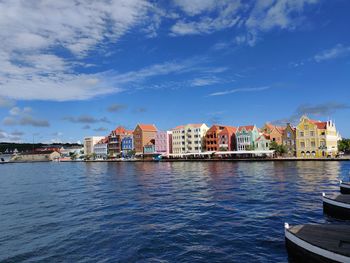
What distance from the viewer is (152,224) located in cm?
2492

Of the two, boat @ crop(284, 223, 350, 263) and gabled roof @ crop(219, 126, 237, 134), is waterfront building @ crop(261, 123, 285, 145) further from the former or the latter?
boat @ crop(284, 223, 350, 263)

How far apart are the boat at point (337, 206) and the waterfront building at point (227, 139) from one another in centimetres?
11776

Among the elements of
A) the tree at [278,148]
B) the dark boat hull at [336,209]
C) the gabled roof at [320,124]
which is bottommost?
the dark boat hull at [336,209]

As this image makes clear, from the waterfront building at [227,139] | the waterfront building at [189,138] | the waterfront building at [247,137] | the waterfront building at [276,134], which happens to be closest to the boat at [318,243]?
the waterfront building at [276,134]

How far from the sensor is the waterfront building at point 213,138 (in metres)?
150

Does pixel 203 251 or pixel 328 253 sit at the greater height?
pixel 328 253

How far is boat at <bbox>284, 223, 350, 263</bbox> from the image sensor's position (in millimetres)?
14016

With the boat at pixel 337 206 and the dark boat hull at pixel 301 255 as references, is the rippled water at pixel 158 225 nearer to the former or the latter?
the dark boat hull at pixel 301 255

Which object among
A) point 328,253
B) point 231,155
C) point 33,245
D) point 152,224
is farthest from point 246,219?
point 231,155

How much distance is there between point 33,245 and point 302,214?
1989 centimetres

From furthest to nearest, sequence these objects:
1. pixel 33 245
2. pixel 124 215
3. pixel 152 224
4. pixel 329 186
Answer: pixel 329 186, pixel 124 215, pixel 152 224, pixel 33 245

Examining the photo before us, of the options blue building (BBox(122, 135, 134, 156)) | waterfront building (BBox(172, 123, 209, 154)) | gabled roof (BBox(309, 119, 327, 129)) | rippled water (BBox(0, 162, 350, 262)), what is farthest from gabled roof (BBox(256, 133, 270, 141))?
rippled water (BBox(0, 162, 350, 262))

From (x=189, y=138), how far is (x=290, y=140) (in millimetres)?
51133

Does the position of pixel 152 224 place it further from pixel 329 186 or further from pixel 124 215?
pixel 329 186
